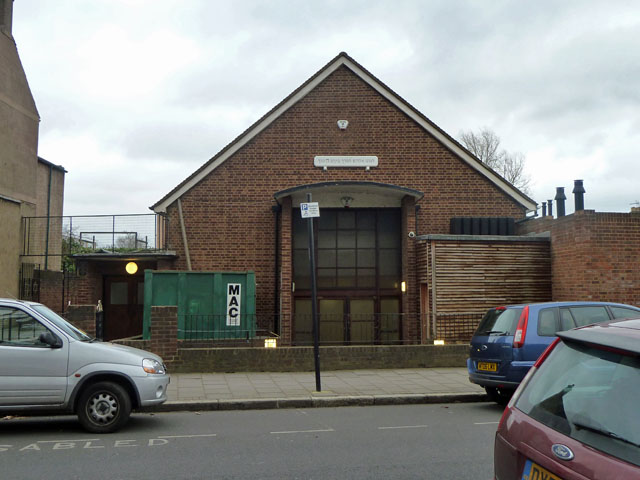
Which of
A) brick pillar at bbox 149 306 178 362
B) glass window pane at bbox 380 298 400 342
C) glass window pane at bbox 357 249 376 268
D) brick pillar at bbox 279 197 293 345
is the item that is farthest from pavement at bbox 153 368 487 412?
glass window pane at bbox 357 249 376 268

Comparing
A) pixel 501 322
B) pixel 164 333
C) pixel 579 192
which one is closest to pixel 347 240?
pixel 579 192

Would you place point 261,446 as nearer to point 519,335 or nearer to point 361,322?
point 519,335

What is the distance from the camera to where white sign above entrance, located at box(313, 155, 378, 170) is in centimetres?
1878

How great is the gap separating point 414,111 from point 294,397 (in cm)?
1141

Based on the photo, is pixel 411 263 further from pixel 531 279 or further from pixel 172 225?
pixel 172 225

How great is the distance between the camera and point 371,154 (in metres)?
18.9

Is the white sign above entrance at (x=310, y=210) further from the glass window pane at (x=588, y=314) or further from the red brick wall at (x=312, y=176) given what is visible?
the red brick wall at (x=312, y=176)

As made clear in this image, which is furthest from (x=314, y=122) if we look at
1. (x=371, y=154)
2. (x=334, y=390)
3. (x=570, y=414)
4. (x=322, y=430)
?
(x=570, y=414)

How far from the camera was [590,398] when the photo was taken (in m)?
2.74

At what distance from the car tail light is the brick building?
858 centimetres

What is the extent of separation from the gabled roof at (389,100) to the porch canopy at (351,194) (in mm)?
2505

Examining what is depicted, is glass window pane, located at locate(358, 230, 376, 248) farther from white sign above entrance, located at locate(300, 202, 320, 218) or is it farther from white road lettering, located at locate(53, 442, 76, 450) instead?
white road lettering, located at locate(53, 442, 76, 450)

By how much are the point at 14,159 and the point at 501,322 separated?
61.2 ft

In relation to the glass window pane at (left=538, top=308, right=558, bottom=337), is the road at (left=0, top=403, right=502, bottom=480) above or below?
below
